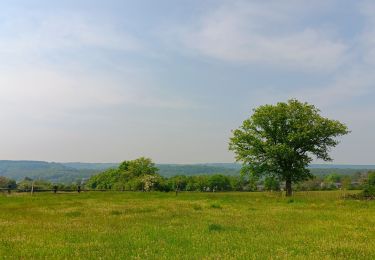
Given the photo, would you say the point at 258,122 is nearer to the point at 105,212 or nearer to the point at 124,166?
the point at 105,212

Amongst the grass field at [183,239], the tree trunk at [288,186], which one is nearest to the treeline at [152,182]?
the tree trunk at [288,186]

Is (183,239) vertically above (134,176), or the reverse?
(134,176)

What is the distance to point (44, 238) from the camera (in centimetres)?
1554

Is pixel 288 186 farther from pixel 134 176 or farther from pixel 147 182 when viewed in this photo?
pixel 134 176

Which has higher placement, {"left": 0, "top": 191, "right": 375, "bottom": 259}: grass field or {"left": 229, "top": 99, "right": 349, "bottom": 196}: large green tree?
{"left": 229, "top": 99, "right": 349, "bottom": 196}: large green tree

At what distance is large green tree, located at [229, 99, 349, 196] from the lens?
58.3 metres

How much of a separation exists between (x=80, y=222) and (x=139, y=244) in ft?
26.3

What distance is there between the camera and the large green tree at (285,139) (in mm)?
58312

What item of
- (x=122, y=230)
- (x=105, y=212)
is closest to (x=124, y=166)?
(x=105, y=212)

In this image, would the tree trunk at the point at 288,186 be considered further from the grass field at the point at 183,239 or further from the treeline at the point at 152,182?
the grass field at the point at 183,239

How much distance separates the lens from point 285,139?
59.3 meters

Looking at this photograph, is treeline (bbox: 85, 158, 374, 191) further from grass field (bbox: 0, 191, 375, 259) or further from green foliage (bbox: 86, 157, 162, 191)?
grass field (bbox: 0, 191, 375, 259)

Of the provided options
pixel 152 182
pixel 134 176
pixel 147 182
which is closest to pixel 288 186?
pixel 147 182

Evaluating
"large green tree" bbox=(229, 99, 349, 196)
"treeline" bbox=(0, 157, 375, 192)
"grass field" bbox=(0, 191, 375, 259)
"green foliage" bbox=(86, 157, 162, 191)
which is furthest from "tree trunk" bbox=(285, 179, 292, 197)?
"green foliage" bbox=(86, 157, 162, 191)
